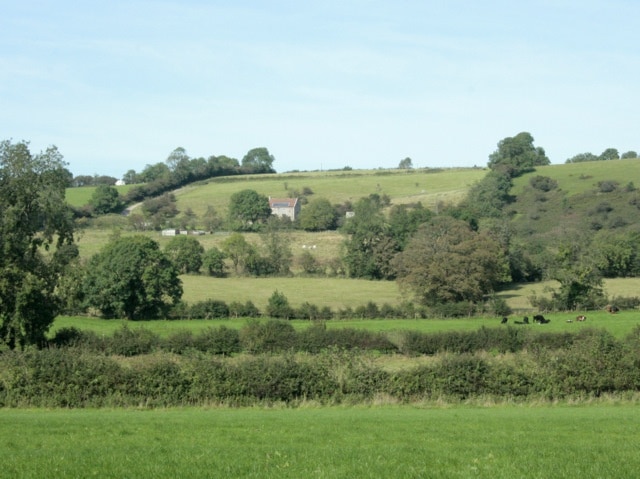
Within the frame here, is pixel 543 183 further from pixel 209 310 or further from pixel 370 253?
pixel 209 310

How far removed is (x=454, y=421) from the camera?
1927cm

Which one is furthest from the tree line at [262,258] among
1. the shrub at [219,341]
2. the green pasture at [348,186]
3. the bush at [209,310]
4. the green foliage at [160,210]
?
the green foliage at [160,210]

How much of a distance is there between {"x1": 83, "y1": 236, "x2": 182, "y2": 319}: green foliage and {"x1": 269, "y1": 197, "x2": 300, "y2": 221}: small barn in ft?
212

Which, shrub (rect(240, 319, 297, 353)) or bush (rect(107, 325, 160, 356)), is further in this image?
shrub (rect(240, 319, 297, 353))

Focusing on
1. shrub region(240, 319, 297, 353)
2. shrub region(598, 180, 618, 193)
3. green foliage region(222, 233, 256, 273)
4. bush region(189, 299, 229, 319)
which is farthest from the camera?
shrub region(598, 180, 618, 193)

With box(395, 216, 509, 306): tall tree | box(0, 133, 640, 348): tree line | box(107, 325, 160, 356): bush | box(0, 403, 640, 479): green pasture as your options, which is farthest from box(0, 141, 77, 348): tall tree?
box(395, 216, 509, 306): tall tree

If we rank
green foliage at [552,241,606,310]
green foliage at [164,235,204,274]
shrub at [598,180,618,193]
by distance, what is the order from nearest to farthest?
green foliage at [552,241,606,310] → green foliage at [164,235,204,274] → shrub at [598,180,618,193]

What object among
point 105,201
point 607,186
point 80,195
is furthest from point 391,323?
point 80,195

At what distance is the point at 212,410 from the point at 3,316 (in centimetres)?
2230

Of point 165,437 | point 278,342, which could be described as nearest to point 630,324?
point 278,342

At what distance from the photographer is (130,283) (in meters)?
62.3

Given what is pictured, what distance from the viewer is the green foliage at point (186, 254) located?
87125 mm

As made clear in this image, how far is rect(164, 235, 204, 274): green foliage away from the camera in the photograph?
8712 cm

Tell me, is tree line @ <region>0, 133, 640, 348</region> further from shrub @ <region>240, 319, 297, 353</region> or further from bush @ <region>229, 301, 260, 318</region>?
shrub @ <region>240, 319, 297, 353</region>
